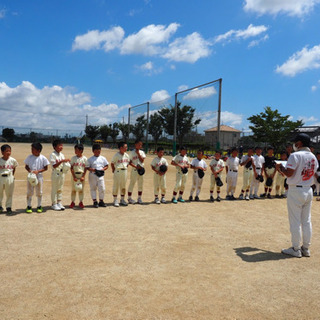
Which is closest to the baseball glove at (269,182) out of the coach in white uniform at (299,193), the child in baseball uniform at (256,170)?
the child in baseball uniform at (256,170)

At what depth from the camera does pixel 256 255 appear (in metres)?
4.58

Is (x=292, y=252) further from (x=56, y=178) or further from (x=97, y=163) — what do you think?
(x=56, y=178)

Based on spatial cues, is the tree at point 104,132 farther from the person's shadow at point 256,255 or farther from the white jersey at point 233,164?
the person's shadow at point 256,255

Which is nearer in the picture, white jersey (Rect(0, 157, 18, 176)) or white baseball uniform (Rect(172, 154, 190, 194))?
white jersey (Rect(0, 157, 18, 176))

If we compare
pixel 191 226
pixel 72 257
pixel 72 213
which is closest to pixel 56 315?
pixel 72 257

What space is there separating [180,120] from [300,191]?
2026 cm

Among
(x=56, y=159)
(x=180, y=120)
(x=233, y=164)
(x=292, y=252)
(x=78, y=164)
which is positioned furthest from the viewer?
(x=180, y=120)

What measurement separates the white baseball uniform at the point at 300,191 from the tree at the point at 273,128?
27.5 meters

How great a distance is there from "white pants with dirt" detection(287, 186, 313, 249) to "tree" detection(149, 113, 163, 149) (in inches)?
939

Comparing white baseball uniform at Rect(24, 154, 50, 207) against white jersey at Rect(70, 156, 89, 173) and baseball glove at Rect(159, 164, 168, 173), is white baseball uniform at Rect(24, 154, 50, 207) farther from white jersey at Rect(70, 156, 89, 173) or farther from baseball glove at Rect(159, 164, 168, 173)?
baseball glove at Rect(159, 164, 168, 173)

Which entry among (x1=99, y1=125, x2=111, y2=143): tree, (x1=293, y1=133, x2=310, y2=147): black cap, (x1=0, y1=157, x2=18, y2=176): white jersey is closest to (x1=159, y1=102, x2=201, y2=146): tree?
(x1=0, y1=157, x2=18, y2=176): white jersey

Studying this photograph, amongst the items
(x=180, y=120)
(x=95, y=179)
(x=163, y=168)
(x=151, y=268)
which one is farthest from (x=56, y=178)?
(x=180, y=120)

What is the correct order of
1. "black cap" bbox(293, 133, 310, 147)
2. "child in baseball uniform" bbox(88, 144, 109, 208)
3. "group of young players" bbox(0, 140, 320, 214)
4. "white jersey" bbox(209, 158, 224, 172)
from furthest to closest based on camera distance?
"white jersey" bbox(209, 158, 224, 172) < "child in baseball uniform" bbox(88, 144, 109, 208) < "group of young players" bbox(0, 140, 320, 214) < "black cap" bbox(293, 133, 310, 147)

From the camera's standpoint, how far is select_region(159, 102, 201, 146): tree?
2280 cm
